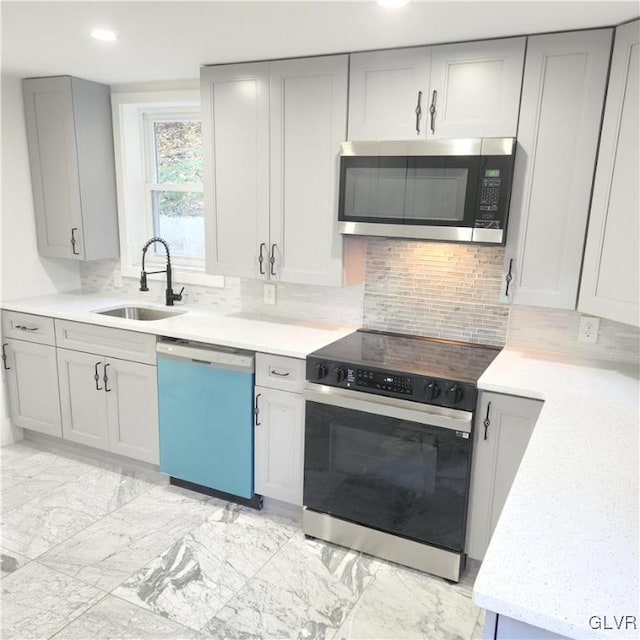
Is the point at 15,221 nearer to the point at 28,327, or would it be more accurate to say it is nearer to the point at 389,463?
the point at 28,327

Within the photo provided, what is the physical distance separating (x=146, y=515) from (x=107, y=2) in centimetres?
230

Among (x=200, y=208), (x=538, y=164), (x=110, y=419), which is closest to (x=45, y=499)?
(x=110, y=419)

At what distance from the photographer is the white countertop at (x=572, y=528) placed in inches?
37.5

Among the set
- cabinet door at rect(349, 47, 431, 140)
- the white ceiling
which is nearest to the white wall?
the white ceiling

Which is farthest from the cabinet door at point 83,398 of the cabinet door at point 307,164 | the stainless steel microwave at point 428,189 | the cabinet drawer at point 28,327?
the stainless steel microwave at point 428,189

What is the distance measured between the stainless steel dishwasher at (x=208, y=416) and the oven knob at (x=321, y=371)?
1.27 ft

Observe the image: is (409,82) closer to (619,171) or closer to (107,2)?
(619,171)

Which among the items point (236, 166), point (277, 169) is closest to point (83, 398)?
point (236, 166)

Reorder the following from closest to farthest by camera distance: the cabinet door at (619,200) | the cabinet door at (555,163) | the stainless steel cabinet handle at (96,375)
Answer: the cabinet door at (619,200)
the cabinet door at (555,163)
the stainless steel cabinet handle at (96,375)

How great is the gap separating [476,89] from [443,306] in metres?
1.03

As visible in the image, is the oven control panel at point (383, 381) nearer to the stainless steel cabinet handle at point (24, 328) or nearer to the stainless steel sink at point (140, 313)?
the stainless steel sink at point (140, 313)

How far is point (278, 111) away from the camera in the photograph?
2635mm

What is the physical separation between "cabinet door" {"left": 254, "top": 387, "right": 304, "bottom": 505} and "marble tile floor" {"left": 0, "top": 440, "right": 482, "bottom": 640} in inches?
8.1

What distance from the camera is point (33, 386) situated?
133 inches
